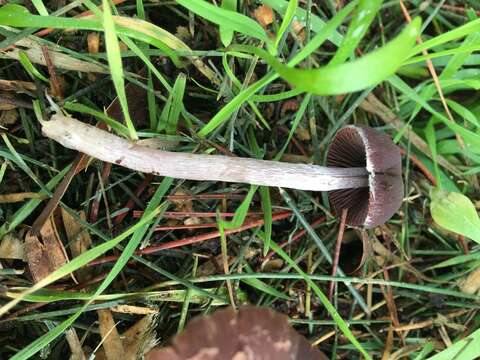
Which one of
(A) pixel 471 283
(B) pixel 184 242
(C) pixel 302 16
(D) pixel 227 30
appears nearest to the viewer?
(D) pixel 227 30

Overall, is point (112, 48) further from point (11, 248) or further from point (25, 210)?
point (11, 248)

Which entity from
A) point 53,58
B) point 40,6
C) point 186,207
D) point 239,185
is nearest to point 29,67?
point 53,58

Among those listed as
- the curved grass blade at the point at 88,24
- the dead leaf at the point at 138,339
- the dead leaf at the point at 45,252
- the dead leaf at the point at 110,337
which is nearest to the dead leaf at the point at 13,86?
the curved grass blade at the point at 88,24

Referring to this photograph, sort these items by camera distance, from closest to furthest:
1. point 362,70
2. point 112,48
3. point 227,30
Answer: point 362,70 < point 112,48 < point 227,30

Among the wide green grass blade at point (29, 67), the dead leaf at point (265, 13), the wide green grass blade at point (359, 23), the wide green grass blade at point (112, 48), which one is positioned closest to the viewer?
the wide green grass blade at point (359, 23)

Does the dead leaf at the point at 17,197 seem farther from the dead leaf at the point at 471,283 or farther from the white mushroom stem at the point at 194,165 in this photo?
the dead leaf at the point at 471,283
